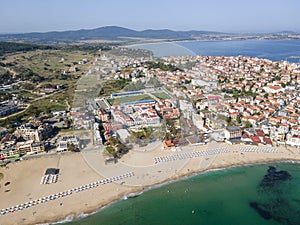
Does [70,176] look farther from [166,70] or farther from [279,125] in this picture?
[166,70]

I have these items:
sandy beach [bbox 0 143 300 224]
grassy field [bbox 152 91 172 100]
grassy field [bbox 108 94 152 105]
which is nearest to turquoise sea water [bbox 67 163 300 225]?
sandy beach [bbox 0 143 300 224]

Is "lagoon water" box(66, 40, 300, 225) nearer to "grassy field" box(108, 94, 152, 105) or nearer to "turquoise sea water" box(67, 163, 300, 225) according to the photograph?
"turquoise sea water" box(67, 163, 300, 225)

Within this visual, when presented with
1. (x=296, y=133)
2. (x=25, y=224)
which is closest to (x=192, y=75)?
(x=296, y=133)

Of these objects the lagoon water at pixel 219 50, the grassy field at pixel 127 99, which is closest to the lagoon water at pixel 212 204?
the grassy field at pixel 127 99

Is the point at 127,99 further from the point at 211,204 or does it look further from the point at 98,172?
the point at 211,204

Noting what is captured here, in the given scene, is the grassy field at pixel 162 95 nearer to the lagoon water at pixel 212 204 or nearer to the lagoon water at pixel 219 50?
the lagoon water at pixel 219 50

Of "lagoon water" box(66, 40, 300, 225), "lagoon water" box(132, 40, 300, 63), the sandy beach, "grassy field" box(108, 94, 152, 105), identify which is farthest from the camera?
"lagoon water" box(132, 40, 300, 63)
